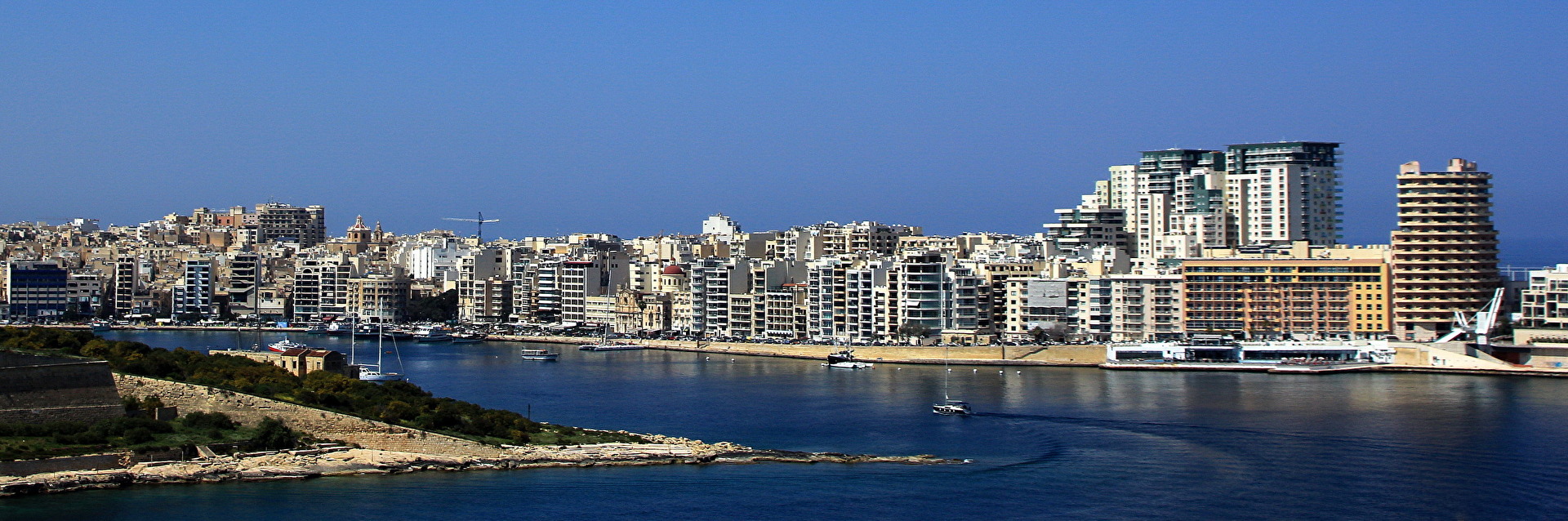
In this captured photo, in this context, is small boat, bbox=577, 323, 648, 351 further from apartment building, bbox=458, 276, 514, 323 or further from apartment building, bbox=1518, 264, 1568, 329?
apartment building, bbox=1518, 264, 1568, 329

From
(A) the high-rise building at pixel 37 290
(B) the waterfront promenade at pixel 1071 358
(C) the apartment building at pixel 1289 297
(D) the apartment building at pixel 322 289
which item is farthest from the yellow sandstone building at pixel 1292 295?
(A) the high-rise building at pixel 37 290

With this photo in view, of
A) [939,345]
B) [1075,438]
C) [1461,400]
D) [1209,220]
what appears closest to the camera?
[1075,438]

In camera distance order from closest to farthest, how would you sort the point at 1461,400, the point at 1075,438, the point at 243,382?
the point at 243,382
the point at 1075,438
the point at 1461,400

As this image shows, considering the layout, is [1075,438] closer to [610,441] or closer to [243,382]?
[610,441]

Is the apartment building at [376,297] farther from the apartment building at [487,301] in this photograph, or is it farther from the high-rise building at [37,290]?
the high-rise building at [37,290]

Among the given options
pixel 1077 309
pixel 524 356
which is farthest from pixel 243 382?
pixel 1077 309
